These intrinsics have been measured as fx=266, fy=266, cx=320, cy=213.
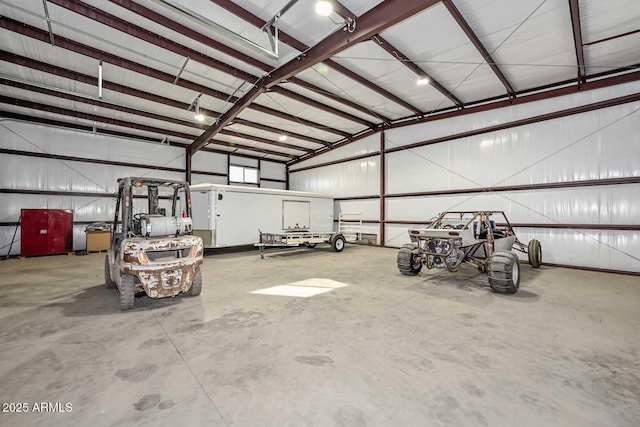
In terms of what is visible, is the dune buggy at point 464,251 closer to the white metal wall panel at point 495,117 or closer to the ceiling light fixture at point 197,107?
the white metal wall panel at point 495,117

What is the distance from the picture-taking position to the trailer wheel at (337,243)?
12.1 metres

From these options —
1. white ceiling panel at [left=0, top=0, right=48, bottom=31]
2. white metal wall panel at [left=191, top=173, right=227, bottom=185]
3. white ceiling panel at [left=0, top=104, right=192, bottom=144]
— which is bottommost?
white metal wall panel at [left=191, top=173, right=227, bottom=185]

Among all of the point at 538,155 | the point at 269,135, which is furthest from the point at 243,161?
the point at 538,155

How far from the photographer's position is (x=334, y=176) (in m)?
16.2

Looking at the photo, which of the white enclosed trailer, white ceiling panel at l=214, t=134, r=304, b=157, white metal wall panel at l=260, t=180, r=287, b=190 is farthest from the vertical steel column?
white metal wall panel at l=260, t=180, r=287, b=190

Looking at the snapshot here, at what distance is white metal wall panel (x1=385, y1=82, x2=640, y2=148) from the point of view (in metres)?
7.96

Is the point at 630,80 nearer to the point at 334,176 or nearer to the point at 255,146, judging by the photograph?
the point at 334,176

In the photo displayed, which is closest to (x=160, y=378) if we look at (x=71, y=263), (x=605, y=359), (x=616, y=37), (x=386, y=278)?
(x=605, y=359)

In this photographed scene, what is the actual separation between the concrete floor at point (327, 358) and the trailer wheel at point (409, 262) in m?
1.23

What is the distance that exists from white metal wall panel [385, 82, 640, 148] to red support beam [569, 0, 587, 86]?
0.57 metres

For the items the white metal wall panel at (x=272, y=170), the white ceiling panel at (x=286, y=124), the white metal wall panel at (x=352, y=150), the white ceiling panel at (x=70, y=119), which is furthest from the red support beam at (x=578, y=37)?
the white metal wall panel at (x=272, y=170)

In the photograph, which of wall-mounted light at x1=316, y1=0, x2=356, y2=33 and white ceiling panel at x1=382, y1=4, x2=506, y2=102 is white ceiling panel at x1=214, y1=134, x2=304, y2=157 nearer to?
wall-mounted light at x1=316, y1=0, x2=356, y2=33

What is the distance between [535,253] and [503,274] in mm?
4154

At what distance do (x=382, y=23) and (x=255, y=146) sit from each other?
11.6m
